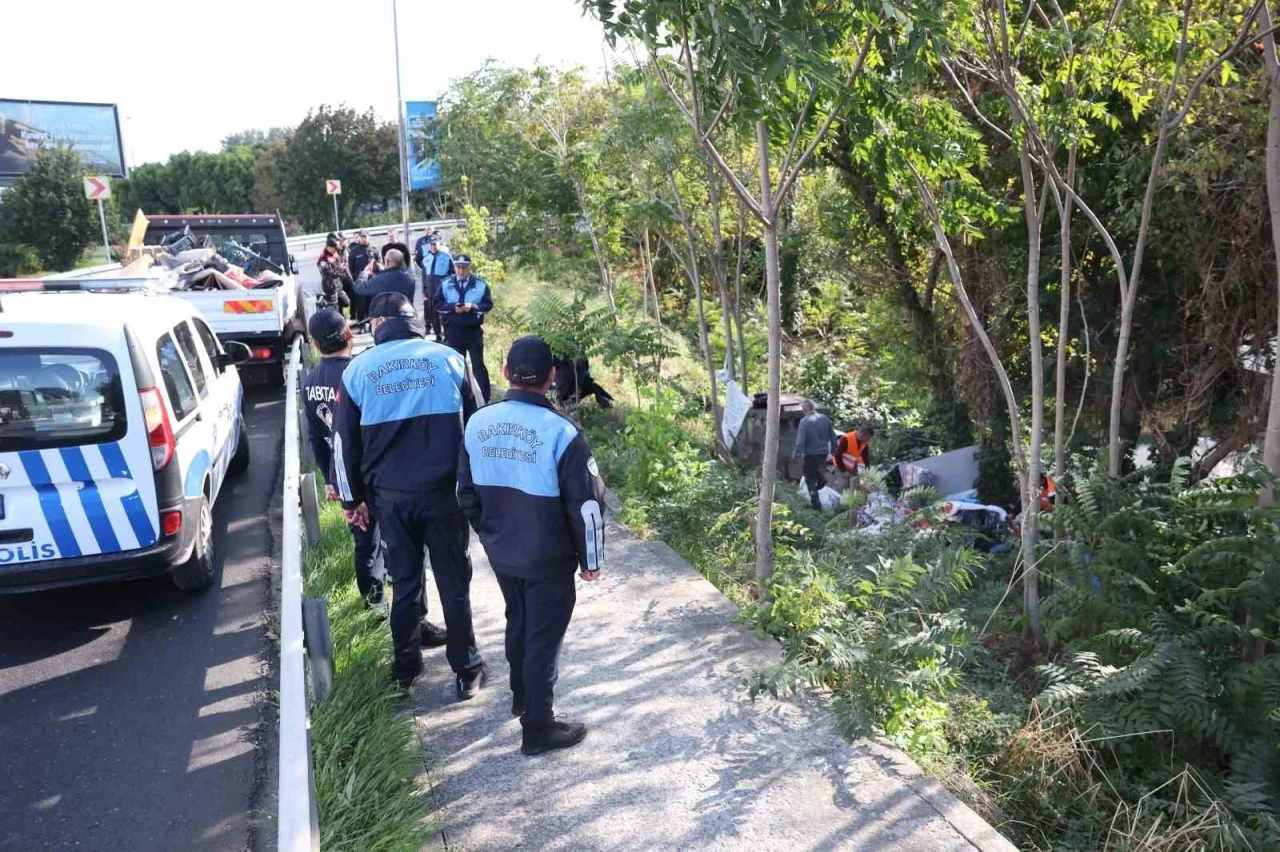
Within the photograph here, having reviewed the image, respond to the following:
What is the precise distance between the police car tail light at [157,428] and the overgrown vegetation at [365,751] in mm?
1284

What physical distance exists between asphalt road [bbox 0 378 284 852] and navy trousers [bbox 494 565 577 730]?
1123 mm

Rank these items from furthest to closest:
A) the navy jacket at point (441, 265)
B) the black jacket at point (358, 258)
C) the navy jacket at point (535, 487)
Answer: the black jacket at point (358, 258) < the navy jacket at point (441, 265) < the navy jacket at point (535, 487)

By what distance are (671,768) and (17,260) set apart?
37.7 m

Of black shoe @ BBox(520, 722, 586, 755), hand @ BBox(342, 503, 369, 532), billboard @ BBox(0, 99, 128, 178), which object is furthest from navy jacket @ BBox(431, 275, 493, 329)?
billboard @ BBox(0, 99, 128, 178)

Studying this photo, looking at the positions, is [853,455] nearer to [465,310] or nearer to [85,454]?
[465,310]

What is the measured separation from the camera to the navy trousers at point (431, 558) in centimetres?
445

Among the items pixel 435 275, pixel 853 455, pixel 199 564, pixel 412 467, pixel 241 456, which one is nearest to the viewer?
pixel 412 467

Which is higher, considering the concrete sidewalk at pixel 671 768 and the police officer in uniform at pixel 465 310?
the police officer in uniform at pixel 465 310

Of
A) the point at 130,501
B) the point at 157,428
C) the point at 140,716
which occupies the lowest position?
the point at 140,716

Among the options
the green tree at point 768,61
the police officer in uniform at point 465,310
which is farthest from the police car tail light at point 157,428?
the police officer in uniform at point 465,310

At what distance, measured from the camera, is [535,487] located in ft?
12.6

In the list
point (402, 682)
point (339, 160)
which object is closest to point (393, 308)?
point (402, 682)

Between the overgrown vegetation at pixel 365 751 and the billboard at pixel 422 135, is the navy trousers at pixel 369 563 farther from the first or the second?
the billboard at pixel 422 135

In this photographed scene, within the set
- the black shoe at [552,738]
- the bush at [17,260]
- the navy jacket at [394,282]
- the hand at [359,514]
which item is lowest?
the black shoe at [552,738]
